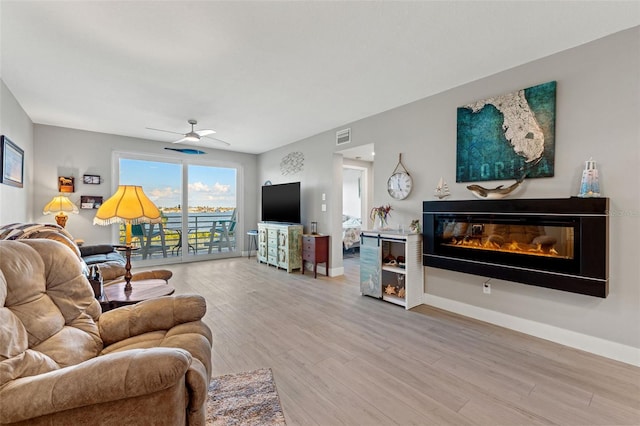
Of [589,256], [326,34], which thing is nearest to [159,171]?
[326,34]

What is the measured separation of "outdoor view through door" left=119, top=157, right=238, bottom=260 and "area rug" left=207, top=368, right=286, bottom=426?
480 cm

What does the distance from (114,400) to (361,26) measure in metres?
2.65

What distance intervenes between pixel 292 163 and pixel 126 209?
13.3ft

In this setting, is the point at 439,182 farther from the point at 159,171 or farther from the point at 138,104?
the point at 159,171

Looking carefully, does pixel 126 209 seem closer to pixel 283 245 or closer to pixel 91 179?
pixel 283 245

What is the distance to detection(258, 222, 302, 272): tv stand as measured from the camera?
527 cm

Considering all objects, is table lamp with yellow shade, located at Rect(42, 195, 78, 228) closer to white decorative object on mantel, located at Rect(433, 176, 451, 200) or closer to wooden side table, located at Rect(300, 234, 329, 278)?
wooden side table, located at Rect(300, 234, 329, 278)

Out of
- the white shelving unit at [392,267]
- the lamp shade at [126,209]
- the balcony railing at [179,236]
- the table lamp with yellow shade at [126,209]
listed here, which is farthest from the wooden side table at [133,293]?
the balcony railing at [179,236]

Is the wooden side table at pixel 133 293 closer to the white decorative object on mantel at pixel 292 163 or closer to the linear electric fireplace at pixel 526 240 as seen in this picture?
the linear electric fireplace at pixel 526 240

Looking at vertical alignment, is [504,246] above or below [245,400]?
above

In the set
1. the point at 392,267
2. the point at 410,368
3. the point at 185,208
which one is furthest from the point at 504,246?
the point at 185,208

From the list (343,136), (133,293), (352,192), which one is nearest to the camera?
(133,293)

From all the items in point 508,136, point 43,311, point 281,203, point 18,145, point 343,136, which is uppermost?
point 343,136

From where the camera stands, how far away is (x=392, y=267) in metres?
3.60
